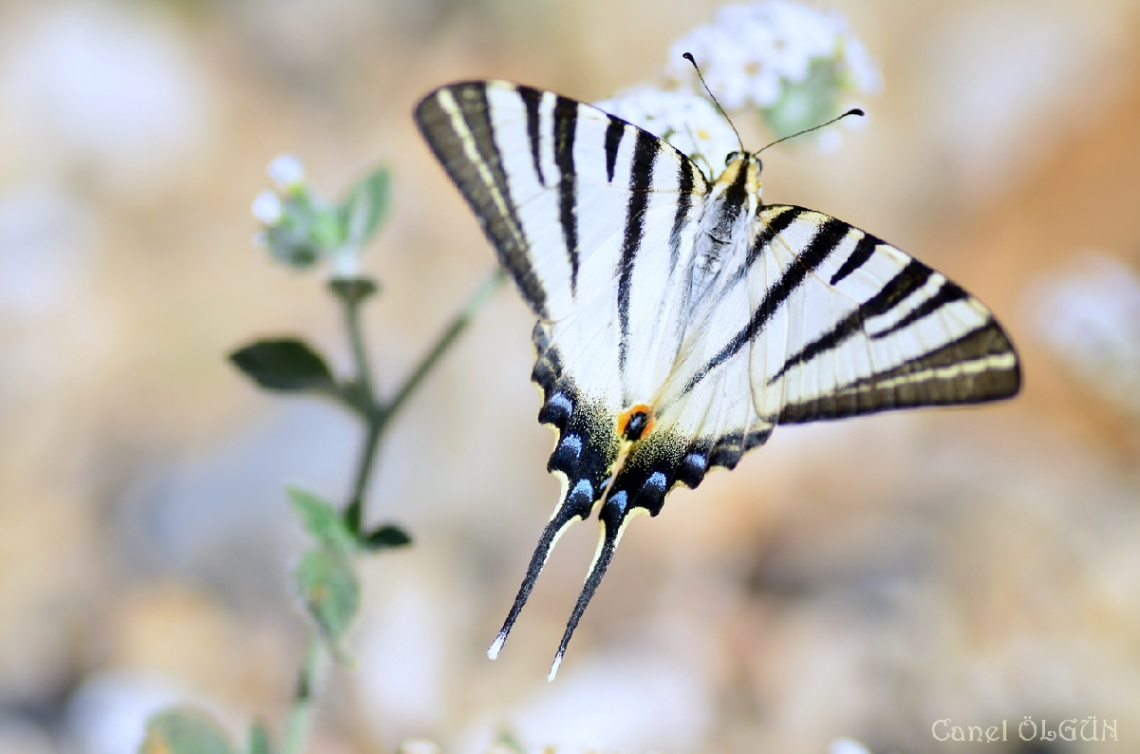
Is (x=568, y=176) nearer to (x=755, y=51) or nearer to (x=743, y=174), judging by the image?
(x=743, y=174)

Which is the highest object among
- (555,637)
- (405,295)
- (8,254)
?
(405,295)

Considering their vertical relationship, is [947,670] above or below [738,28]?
below

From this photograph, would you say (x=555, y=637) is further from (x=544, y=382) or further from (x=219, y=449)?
(x=544, y=382)

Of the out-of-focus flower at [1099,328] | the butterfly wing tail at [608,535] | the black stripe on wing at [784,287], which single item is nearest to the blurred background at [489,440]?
the out-of-focus flower at [1099,328]

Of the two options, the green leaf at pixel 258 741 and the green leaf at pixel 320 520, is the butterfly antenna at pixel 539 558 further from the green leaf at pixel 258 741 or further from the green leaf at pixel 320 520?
the green leaf at pixel 258 741

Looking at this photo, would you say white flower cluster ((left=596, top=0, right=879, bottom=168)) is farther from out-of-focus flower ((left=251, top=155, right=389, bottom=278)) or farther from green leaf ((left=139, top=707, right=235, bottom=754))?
green leaf ((left=139, top=707, right=235, bottom=754))

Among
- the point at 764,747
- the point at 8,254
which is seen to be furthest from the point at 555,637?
the point at 8,254
